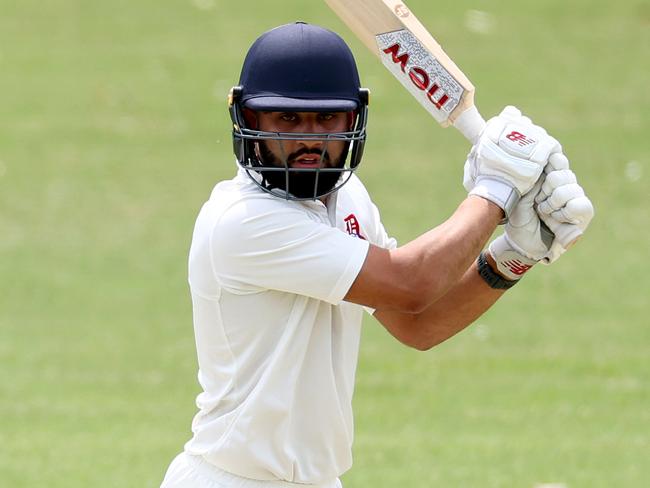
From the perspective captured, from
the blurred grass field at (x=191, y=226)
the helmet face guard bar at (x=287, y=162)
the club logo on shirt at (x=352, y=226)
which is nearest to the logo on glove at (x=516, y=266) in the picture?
the club logo on shirt at (x=352, y=226)

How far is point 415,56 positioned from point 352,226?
0.56 meters

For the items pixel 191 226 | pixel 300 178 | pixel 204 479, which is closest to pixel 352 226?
pixel 300 178

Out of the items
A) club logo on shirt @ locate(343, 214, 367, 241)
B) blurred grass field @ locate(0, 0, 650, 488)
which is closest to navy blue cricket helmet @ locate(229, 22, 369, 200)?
club logo on shirt @ locate(343, 214, 367, 241)

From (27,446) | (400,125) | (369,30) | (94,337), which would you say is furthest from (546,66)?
(369,30)

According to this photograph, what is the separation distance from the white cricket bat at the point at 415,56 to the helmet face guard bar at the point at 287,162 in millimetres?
266

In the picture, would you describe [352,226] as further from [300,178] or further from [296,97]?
[296,97]

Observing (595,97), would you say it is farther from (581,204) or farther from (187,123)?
(581,204)

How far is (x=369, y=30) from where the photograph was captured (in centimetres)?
439

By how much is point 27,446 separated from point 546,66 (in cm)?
1017

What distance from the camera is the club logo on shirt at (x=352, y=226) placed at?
431cm

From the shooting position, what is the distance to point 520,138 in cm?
413

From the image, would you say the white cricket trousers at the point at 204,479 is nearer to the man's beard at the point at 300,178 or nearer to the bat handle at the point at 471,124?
the man's beard at the point at 300,178

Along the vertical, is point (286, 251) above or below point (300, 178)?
below

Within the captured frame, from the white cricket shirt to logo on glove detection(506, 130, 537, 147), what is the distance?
53 centimetres
